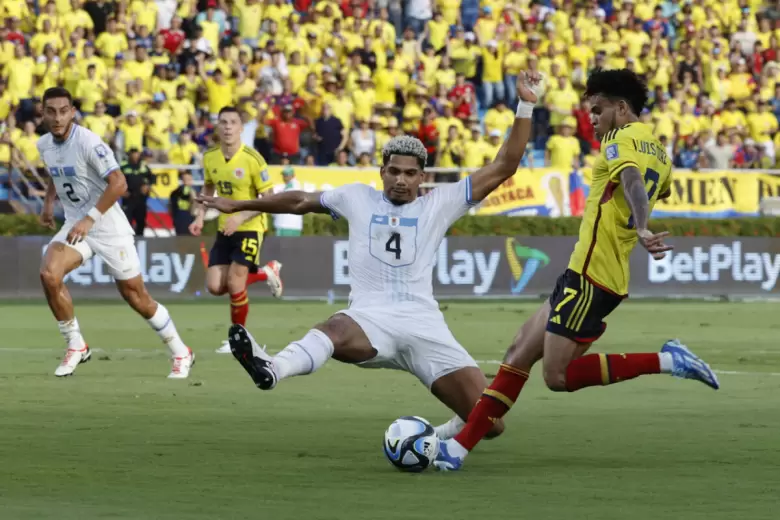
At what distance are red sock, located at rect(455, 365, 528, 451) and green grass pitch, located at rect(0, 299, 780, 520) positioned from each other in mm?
176

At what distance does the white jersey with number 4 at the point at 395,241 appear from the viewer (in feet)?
29.2

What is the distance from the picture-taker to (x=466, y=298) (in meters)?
26.2

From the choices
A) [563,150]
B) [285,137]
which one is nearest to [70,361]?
[285,137]

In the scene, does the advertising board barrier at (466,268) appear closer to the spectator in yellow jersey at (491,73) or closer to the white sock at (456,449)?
the spectator in yellow jersey at (491,73)

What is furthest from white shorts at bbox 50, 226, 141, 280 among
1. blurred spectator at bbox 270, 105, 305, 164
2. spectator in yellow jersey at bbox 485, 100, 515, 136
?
spectator in yellow jersey at bbox 485, 100, 515, 136

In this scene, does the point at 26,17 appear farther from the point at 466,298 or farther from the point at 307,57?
the point at 466,298

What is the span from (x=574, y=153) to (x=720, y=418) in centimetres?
1871

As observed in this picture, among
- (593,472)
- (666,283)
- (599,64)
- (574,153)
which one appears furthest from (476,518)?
(599,64)

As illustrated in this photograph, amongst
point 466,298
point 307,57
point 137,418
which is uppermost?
Answer: point 307,57

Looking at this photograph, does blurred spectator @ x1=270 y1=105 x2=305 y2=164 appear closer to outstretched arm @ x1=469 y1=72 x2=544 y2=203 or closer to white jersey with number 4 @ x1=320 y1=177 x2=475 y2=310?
white jersey with number 4 @ x1=320 y1=177 x2=475 y2=310

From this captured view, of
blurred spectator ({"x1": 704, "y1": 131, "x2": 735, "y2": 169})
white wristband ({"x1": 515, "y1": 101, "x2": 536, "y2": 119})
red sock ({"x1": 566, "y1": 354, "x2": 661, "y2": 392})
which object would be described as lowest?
blurred spectator ({"x1": 704, "y1": 131, "x2": 735, "y2": 169})

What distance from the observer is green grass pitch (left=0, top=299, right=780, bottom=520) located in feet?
23.4

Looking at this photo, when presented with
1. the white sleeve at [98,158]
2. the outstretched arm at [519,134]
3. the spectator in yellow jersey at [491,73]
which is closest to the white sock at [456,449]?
the outstretched arm at [519,134]

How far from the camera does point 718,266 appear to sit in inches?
1073
